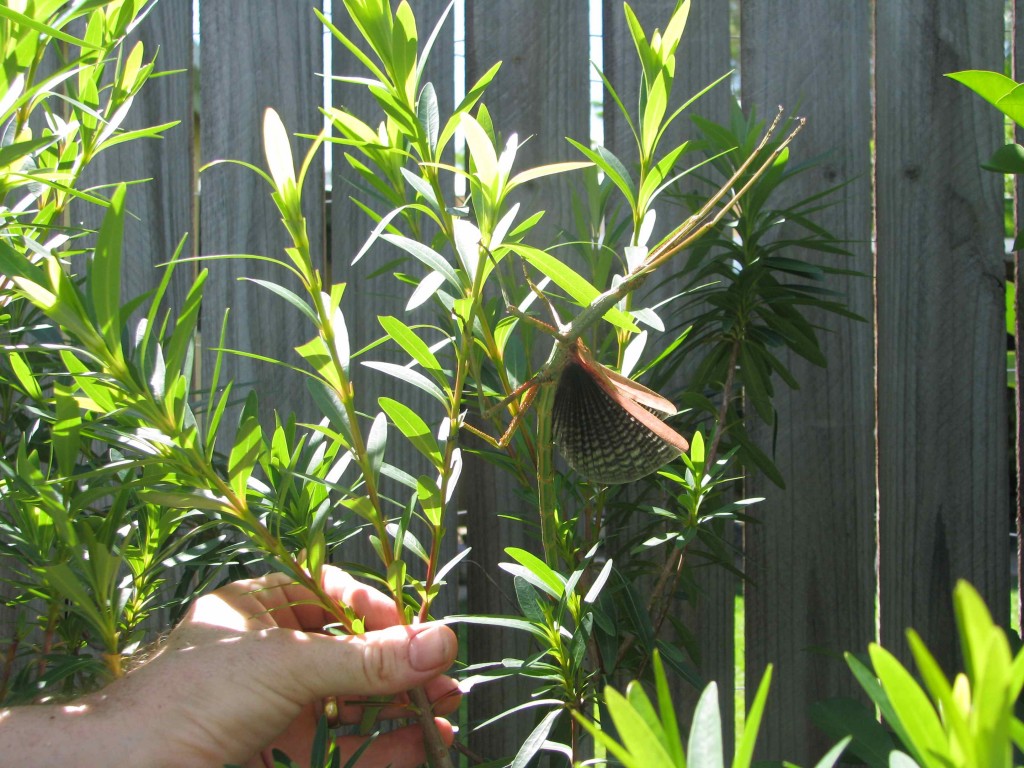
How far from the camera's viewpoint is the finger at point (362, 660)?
833mm

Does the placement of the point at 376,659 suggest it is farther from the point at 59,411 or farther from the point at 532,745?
the point at 59,411

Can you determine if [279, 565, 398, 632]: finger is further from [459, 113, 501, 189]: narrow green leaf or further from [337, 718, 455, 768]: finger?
[459, 113, 501, 189]: narrow green leaf

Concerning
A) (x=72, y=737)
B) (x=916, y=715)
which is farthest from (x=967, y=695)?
(x=72, y=737)

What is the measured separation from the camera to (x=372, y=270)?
1544 millimetres

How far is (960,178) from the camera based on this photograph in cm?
157

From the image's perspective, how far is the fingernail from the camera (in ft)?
2.73

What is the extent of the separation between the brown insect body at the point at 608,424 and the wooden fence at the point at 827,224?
845mm

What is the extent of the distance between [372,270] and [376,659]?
86cm

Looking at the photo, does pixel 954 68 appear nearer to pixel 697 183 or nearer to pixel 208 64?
pixel 697 183

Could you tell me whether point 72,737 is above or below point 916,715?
below

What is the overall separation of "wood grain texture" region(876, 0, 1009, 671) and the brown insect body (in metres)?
1.05

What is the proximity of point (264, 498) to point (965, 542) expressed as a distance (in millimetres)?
1327

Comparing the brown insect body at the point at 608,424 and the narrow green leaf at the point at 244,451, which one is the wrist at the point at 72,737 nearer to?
the narrow green leaf at the point at 244,451

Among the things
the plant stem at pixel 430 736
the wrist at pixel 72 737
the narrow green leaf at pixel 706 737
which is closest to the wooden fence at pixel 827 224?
the plant stem at pixel 430 736
